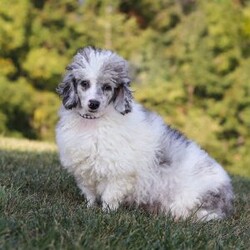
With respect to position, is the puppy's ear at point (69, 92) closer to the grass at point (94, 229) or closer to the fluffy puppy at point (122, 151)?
the fluffy puppy at point (122, 151)

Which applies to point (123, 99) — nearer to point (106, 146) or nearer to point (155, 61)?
point (106, 146)

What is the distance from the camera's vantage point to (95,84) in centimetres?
482

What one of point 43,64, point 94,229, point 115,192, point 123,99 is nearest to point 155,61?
point 43,64

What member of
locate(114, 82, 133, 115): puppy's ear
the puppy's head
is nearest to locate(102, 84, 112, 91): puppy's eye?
the puppy's head

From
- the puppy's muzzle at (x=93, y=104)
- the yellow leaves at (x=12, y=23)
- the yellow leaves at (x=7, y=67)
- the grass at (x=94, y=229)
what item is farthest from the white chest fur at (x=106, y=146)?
the yellow leaves at (x=12, y=23)

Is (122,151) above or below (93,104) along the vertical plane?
below

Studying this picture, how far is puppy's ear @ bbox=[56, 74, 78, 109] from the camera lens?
496 centimetres

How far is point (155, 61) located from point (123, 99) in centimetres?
1451

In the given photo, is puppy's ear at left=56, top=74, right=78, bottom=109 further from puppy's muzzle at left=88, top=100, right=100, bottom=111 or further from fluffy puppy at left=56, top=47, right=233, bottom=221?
puppy's muzzle at left=88, top=100, right=100, bottom=111

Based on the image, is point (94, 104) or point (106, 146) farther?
point (106, 146)

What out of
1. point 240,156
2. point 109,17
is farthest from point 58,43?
point 240,156

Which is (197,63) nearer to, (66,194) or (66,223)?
(66,194)

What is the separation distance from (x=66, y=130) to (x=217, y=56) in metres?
13.5

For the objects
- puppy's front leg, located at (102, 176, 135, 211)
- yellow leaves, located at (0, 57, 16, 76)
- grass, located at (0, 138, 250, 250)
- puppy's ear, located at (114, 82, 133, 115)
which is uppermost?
puppy's ear, located at (114, 82, 133, 115)
